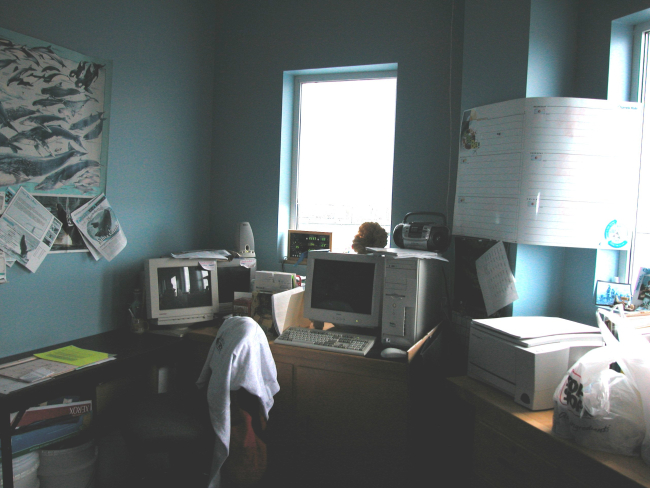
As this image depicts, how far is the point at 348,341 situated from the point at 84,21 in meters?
2.15

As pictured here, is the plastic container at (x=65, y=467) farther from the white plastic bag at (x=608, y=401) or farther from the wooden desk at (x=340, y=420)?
the white plastic bag at (x=608, y=401)

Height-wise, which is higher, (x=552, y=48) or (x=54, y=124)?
(x=552, y=48)

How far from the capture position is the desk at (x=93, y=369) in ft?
5.28

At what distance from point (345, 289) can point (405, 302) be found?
0.37 meters

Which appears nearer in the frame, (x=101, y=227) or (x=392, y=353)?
(x=392, y=353)

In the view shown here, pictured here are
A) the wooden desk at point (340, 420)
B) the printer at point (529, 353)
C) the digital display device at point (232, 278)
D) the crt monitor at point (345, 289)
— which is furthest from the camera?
the digital display device at point (232, 278)

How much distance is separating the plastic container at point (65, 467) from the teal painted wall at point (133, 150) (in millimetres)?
522

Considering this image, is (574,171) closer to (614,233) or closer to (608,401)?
(614,233)

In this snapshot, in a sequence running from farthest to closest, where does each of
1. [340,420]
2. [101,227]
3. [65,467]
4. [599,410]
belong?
[101,227] < [340,420] < [65,467] < [599,410]

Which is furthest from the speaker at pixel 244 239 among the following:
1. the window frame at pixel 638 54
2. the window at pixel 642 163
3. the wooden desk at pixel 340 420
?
the window frame at pixel 638 54

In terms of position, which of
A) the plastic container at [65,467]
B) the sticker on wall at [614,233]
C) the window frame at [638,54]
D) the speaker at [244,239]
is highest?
the window frame at [638,54]

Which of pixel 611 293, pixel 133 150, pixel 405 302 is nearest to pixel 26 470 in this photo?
pixel 133 150

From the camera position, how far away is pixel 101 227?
2443 millimetres

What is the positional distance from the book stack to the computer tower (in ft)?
4.90
